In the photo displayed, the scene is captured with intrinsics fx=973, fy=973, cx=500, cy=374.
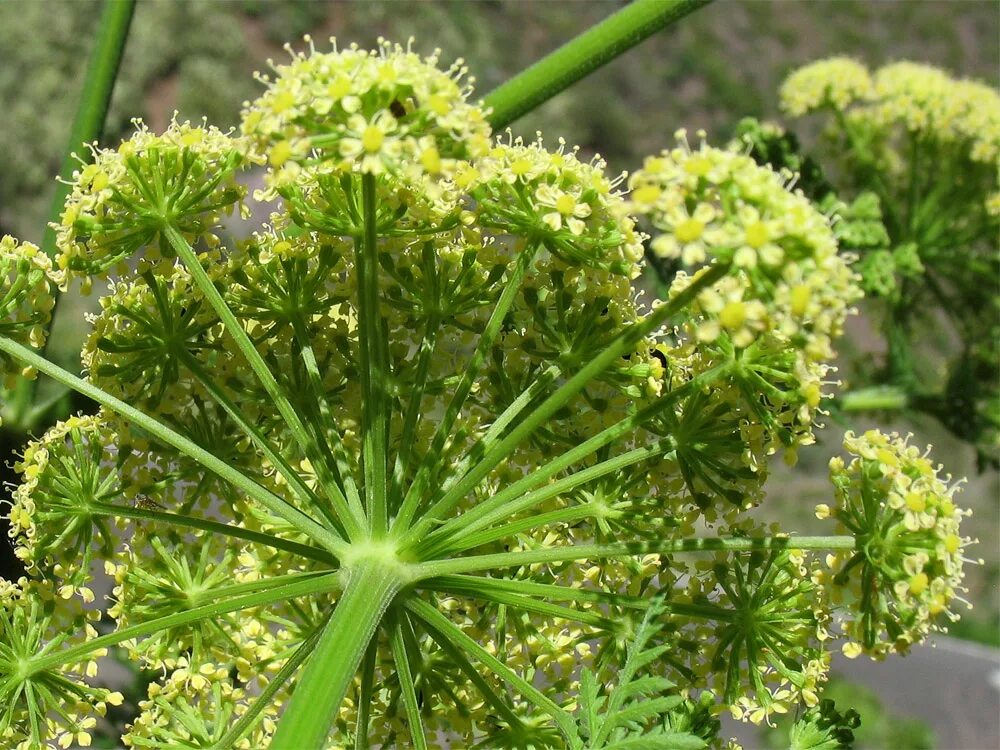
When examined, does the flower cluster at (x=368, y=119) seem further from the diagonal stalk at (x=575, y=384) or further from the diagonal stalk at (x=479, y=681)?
the diagonal stalk at (x=479, y=681)

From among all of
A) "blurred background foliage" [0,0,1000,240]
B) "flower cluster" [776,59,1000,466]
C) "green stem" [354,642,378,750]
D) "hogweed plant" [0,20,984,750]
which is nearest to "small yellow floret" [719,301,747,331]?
"hogweed plant" [0,20,984,750]

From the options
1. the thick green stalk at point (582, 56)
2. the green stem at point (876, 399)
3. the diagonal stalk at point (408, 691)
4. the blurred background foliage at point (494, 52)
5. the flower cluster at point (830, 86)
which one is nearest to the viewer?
the diagonal stalk at point (408, 691)

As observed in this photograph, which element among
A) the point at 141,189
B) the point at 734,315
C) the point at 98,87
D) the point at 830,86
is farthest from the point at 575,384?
the point at 830,86

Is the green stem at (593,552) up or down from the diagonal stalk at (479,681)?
up

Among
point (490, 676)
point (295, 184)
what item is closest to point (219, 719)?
point (490, 676)

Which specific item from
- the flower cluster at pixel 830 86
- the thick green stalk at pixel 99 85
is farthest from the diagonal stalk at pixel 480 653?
the flower cluster at pixel 830 86

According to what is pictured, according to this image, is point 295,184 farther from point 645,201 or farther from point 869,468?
point 869,468

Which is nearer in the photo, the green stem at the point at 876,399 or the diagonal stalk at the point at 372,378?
the diagonal stalk at the point at 372,378
